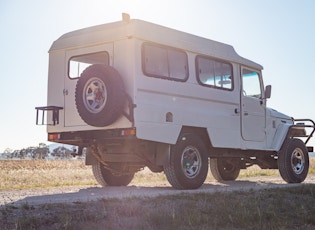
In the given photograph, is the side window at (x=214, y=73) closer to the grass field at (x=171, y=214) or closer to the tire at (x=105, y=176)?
the tire at (x=105, y=176)

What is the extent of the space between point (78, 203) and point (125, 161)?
343 cm

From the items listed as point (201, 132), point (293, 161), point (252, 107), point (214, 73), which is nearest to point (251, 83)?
point (252, 107)

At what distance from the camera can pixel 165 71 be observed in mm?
10672

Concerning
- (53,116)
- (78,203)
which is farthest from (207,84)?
(78,203)

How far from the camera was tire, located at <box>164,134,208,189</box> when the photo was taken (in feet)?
34.6

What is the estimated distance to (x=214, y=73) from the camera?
11.9 metres

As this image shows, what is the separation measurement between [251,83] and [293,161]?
2.27 meters

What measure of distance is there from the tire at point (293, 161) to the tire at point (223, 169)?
1.38 m

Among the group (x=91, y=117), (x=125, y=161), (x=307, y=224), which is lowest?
(x=307, y=224)

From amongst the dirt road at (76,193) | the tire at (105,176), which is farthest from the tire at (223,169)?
the dirt road at (76,193)

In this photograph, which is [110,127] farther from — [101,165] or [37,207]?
[37,207]

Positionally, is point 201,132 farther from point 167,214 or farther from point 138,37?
point 167,214

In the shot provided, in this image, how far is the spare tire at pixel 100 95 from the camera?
387 inches

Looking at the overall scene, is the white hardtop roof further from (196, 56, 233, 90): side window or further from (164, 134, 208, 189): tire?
(164, 134, 208, 189): tire
